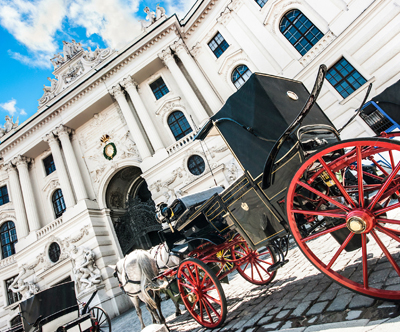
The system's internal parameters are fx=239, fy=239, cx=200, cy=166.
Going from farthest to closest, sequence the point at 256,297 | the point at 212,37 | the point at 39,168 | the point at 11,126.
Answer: the point at 11,126, the point at 39,168, the point at 212,37, the point at 256,297

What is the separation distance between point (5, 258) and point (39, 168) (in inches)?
259

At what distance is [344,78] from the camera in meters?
10.6

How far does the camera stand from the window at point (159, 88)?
16.0 m

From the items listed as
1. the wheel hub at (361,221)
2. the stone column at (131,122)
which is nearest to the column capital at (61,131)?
the stone column at (131,122)

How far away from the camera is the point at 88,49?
65.5ft

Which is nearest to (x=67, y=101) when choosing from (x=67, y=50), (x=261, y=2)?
→ (x=67, y=50)

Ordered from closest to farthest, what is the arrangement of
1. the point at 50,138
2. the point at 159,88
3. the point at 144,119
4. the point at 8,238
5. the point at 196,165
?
1. the point at 196,165
2. the point at 144,119
3. the point at 159,88
4. the point at 50,138
5. the point at 8,238

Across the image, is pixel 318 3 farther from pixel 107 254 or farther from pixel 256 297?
pixel 107 254

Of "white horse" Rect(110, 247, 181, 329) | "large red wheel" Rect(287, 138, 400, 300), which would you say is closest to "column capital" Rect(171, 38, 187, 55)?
"white horse" Rect(110, 247, 181, 329)

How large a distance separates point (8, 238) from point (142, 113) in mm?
14357

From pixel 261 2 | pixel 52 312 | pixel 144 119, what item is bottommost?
pixel 52 312

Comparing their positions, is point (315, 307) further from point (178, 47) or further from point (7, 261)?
point (7, 261)

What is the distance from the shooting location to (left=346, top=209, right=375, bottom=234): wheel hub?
2088 millimetres

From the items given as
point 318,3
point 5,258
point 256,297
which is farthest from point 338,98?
point 5,258
